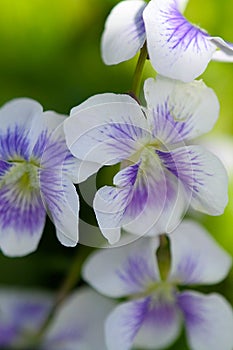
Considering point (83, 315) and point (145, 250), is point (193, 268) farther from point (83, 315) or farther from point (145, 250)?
point (83, 315)

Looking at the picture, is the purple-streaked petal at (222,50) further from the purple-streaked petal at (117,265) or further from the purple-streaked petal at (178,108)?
the purple-streaked petal at (117,265)

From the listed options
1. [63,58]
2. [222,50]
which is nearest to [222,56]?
[222,50]

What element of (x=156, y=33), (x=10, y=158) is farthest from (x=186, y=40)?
(x=10, y=158)

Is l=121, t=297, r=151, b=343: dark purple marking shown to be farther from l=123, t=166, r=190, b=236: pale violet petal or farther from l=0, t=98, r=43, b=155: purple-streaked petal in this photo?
l=0, t=98, r=43, b=155: purple-streaked petal

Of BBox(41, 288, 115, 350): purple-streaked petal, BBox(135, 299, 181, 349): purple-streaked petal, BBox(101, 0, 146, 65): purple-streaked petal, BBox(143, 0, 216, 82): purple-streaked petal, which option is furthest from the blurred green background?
BBox(143, 0, 216, 82): purple-streaked petal

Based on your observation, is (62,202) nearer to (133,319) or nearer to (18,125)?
(18,125)

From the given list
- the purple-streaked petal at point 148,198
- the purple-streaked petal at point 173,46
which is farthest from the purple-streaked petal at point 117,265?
the purple-streaked petal at point 173,46
